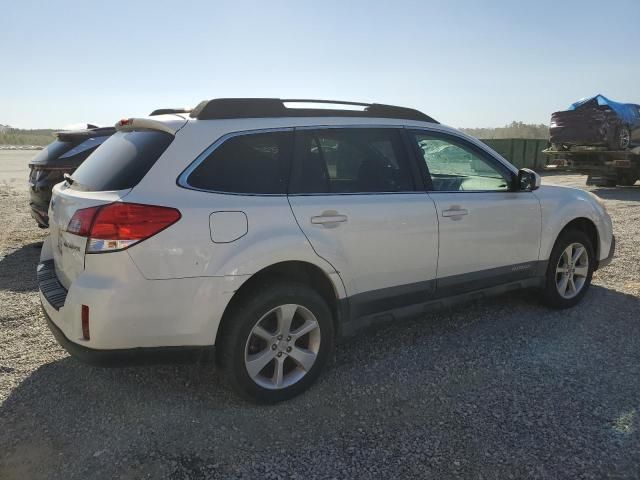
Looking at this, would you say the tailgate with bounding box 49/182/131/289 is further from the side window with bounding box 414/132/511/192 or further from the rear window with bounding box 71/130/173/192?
the side window with bounding box 414/132/511/192

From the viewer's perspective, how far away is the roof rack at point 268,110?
10.3ft

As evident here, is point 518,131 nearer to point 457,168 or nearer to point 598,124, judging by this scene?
point 598,124

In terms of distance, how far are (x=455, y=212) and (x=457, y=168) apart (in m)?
0.52

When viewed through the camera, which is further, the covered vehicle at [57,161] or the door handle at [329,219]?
the covered vehicle at [57,161]

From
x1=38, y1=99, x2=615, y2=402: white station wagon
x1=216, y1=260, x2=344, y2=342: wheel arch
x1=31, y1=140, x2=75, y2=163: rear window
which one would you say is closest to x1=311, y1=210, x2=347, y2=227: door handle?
x1=38, y1=99, x2=615, y2=402: white station wagon

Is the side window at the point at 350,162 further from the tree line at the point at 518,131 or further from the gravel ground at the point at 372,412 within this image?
the tree line at the point at 518,131

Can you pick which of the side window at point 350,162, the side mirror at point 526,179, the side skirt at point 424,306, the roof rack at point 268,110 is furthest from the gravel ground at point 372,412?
the roof rack at point 268,110

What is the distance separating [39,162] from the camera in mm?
6730

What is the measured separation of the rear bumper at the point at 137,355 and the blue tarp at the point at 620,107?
1489cm

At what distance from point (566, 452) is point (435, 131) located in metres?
2.40

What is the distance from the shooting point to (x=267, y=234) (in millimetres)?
3016

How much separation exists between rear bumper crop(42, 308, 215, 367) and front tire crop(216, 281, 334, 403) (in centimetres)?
14

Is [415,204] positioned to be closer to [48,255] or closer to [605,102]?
[48,255]

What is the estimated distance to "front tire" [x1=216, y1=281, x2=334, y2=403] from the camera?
3021mm
